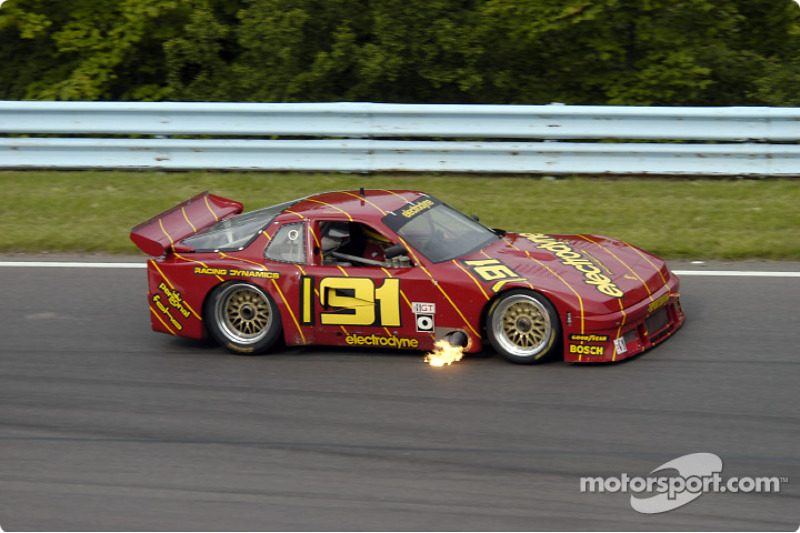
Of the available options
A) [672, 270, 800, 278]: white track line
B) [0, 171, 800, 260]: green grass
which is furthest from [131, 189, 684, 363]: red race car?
[0, 171, 800, 260]: green grass

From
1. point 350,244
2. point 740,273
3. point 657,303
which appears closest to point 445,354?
point 350,244

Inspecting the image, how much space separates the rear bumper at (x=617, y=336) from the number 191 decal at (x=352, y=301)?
1373mm

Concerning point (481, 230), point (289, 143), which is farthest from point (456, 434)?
point (289, 143)

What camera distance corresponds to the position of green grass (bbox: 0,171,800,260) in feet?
37.7

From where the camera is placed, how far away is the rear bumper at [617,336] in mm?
8016

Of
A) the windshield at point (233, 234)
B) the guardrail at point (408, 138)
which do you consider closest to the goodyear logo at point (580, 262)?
the windshield at point (233, 234)

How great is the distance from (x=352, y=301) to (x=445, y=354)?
2.73ft

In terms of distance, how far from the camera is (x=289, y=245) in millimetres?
8930

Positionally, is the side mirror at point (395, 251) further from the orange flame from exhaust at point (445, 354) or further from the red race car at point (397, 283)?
the orange flame from exhaust at point (445, 354)

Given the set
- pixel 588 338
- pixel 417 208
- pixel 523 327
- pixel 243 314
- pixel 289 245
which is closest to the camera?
pixel 588 338

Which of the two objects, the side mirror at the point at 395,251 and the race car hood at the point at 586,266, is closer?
the race car hood at the point at 586,266

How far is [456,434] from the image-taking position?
725 cm

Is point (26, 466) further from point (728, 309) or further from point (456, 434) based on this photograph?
point (728, 309)

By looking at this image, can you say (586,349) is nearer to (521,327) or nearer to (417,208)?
(521,327)
